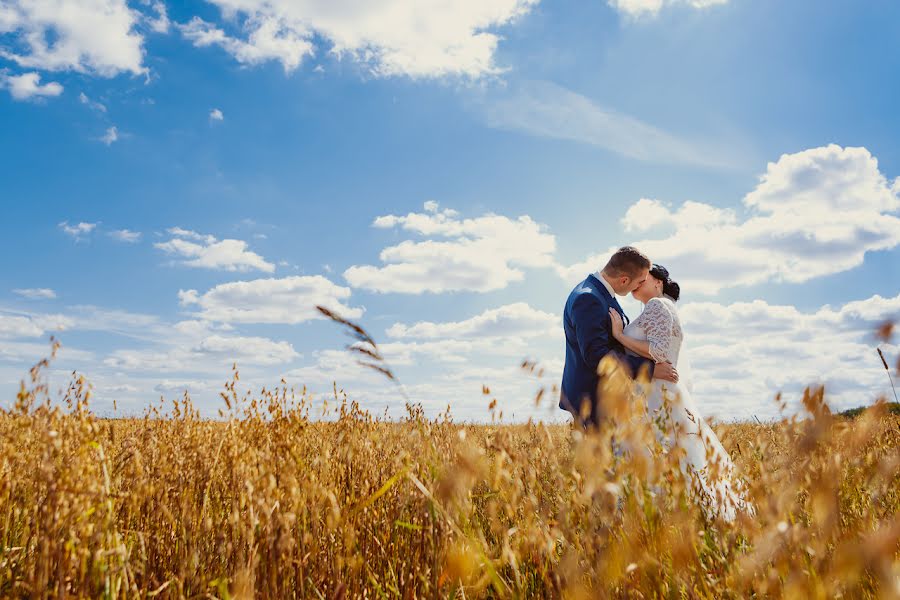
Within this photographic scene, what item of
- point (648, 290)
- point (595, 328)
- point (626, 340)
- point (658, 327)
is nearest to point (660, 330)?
point (658, 327)

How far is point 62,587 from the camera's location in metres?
1.58

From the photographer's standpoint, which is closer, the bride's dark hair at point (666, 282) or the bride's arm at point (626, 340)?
the bride's arm at point (626, 340)

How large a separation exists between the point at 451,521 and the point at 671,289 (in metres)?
4.82

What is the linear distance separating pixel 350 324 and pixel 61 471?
0.94m

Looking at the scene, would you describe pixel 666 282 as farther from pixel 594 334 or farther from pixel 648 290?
pixel 594 334

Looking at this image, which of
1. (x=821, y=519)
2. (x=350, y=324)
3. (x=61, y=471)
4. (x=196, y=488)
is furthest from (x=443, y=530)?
(x=196, y=488)

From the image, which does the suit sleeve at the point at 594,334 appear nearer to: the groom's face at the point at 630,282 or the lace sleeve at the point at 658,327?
the lace sleeve at the point at 658,327

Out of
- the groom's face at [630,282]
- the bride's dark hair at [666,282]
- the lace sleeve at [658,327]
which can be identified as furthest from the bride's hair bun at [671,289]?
the lace sleeve at [658,327]

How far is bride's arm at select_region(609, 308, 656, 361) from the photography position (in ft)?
15.6

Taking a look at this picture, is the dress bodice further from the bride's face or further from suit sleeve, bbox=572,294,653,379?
the bride's face

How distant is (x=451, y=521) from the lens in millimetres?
1545

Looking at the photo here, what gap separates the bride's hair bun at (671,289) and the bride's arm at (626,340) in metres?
0.96

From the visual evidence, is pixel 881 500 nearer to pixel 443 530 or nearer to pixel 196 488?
pixel 443 530

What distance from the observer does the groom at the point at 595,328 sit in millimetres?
4680
